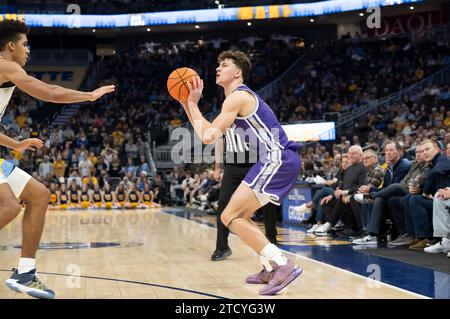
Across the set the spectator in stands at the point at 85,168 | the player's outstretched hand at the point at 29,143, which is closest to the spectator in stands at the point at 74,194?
the spectator in stands at the point at 85,168

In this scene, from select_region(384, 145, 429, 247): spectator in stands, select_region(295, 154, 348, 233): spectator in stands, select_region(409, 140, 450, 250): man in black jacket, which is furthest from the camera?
select_region(295, 154, 348, 233): spectator in stands

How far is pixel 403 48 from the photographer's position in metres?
26.5

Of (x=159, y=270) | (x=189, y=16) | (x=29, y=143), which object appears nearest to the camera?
(x=29, y=143)

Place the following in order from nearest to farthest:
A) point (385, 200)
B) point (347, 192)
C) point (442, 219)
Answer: point (442, 219), point (385, 200), point (347, 192)

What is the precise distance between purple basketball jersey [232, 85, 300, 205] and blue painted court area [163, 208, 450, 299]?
4.06 ft

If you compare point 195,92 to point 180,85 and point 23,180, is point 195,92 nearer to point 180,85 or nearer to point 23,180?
point 180,85

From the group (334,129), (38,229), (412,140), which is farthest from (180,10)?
(38,229)

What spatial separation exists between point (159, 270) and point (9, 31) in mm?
2706

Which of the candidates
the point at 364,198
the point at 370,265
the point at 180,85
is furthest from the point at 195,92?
the point at 364,198

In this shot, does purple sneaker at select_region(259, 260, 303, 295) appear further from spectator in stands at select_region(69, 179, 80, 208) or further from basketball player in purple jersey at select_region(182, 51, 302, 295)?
spectator in stands at select_region(69, 179, 80, 208)

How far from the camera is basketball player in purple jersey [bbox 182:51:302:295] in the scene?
4.87m

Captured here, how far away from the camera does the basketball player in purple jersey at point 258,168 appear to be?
487 centimetres

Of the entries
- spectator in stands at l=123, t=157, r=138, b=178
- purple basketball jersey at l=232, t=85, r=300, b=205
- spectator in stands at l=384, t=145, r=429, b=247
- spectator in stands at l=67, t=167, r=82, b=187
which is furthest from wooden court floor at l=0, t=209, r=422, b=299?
spectator in stands at l=123, t=157, r=138, b=178

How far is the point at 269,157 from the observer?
5.11 metres
